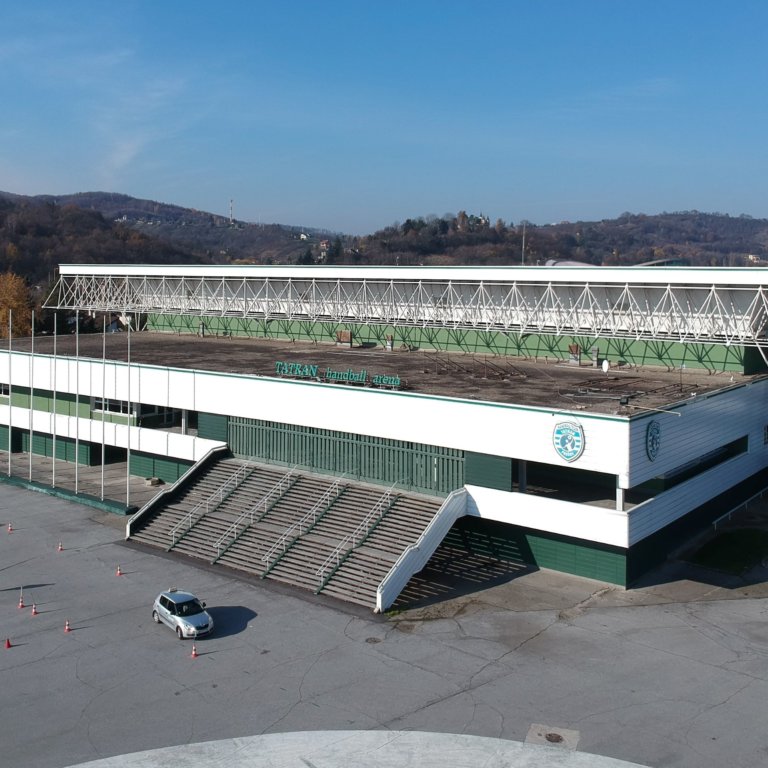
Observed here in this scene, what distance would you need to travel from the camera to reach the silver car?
2788 centimetres

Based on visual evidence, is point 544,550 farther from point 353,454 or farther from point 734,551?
point 353,454

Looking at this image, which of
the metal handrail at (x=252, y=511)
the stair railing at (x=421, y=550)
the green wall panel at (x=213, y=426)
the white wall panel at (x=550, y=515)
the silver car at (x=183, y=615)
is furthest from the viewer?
the green wall panel at (x=213, y=426)

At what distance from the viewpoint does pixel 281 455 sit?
42.4 metres

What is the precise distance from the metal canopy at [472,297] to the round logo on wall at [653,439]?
1466 cm

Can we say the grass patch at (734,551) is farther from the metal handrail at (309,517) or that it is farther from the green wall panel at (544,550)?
the metal handrail at (309,517)

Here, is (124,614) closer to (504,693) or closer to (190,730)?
(190,730)

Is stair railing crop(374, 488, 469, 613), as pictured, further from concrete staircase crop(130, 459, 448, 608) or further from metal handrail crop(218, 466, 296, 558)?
metal handrail crop(218, 466, 296, 558)

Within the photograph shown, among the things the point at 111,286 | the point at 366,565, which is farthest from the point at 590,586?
the point at 111,286

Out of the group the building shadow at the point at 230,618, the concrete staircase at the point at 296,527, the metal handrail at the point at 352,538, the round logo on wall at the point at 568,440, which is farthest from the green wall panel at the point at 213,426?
the round logo on wall at the point at 568,440

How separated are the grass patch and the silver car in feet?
70.6

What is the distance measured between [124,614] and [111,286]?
55474 mm

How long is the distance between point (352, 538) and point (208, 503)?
9353 mm

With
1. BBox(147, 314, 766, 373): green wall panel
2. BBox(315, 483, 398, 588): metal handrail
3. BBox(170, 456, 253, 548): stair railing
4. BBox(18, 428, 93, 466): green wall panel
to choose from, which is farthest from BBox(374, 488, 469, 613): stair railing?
BBox(18, 428, 93, 466): green wall panel

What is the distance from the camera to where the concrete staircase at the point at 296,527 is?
33.2 metres
